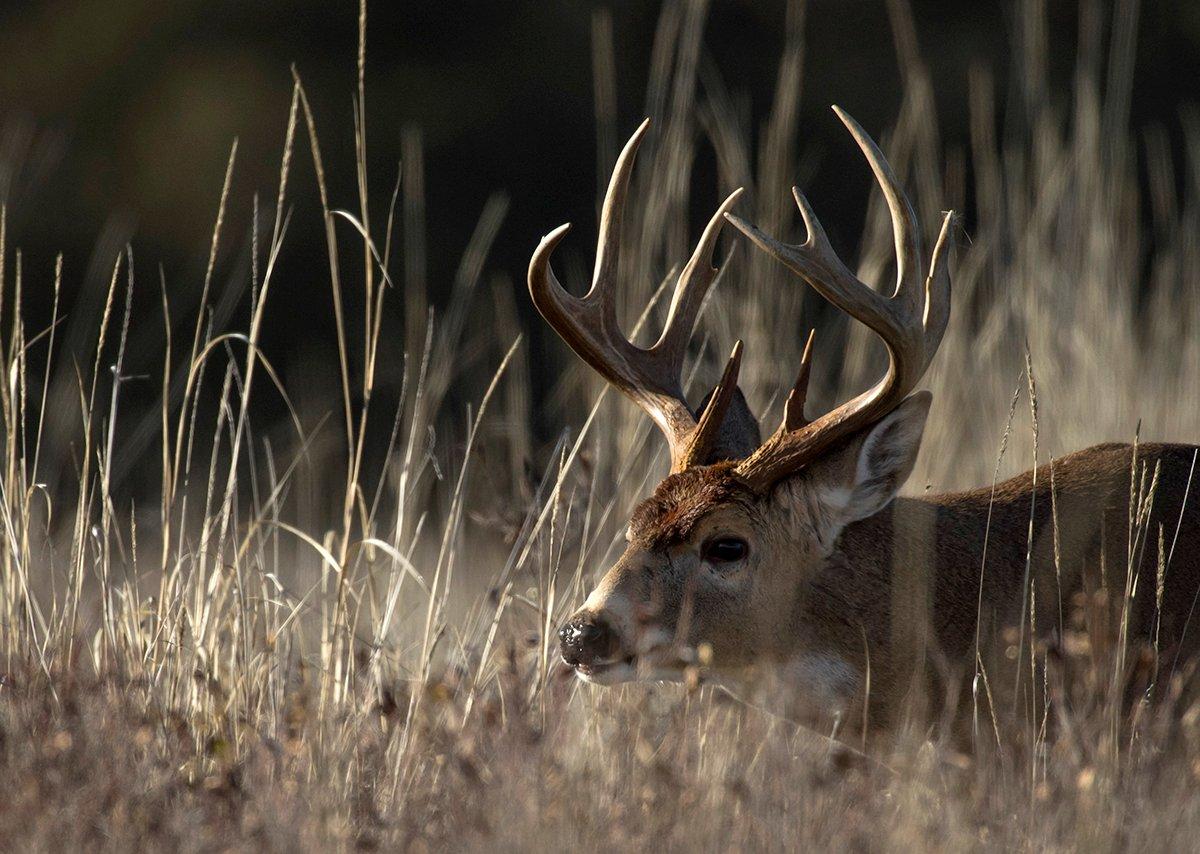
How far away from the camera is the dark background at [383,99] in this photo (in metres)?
13.7

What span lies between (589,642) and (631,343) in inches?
37.0

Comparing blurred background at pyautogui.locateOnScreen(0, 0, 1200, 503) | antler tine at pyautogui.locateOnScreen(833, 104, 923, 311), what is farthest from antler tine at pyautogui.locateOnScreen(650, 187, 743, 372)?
blurred background at pyautogui.locateOnScreen(0, 0, 1200, 503)

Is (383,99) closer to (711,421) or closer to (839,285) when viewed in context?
(711,421)

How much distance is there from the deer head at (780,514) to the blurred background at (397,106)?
911 centimetres

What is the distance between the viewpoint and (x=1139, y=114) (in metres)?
13.3

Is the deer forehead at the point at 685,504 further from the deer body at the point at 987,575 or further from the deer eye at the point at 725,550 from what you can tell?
the deer body at the point at 987,575

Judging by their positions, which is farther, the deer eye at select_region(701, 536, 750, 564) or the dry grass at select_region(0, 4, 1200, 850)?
the deer eye at select_region(701, 536, 750, 564)

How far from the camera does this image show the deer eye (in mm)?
3816

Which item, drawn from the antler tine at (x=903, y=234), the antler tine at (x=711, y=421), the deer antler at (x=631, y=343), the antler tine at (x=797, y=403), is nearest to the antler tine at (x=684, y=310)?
the deer antler at (x=631, y=343)

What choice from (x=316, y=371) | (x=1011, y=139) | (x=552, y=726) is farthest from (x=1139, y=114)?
(x=552, y=726)

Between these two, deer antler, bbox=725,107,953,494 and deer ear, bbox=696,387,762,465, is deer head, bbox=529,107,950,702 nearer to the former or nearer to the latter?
deer antler, bbox=725,107,953,494

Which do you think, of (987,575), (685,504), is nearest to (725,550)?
(685,504)

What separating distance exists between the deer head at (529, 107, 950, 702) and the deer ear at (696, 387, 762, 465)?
5.3 inches

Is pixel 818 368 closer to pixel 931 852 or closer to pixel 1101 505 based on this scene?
pixel 1101 505
